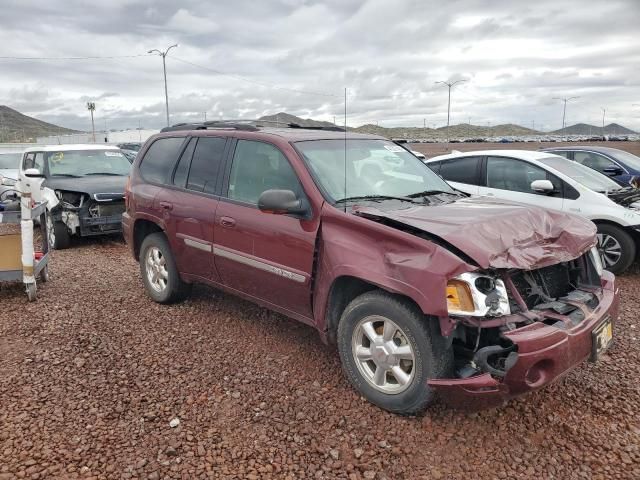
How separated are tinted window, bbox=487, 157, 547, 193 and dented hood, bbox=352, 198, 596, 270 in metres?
3.33

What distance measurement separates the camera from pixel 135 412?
3.37m

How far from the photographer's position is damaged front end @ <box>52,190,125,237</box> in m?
8.31

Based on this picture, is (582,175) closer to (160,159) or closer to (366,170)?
(366,170)

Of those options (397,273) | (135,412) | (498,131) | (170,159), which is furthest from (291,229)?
(498,131)

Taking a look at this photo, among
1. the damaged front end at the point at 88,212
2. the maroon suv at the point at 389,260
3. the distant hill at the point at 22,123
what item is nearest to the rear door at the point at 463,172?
the maroon suv at the point at 389,260

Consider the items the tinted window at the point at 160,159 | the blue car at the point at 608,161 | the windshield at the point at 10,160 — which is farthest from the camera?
the windshield at the point at 10,160

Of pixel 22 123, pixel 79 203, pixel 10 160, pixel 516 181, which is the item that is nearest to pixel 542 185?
pixel 516 181

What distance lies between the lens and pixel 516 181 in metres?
7.20

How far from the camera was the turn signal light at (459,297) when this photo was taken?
2844 mm

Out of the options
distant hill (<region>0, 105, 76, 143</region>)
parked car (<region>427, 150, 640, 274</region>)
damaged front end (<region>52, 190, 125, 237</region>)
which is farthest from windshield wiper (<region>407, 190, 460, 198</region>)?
distant hill (<region>0, 105, 76, 143</region>)

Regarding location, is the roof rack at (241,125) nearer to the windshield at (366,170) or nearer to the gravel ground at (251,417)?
the windshield at (366,170)

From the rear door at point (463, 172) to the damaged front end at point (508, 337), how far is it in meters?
4.40

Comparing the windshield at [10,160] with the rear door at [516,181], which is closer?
the rear door at [516,181]

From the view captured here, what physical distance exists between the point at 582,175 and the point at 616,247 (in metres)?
1.37
